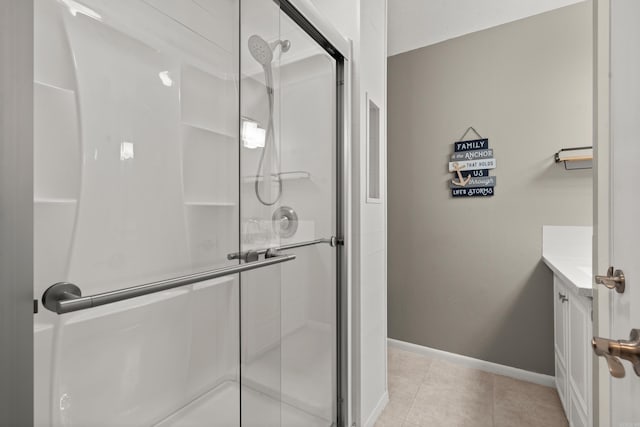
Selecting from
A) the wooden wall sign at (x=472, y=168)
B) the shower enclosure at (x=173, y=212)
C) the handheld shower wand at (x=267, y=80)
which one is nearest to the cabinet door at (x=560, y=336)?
the wooden wall sign at (x=472, y=168)

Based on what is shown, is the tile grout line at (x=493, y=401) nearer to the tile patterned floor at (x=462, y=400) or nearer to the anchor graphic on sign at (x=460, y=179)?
the tile patterned floor at (x=462, y=400)

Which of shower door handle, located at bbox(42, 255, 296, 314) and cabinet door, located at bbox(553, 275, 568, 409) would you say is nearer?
shower door handle, located at bbox(42, 255, 296, 314)

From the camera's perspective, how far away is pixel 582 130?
2.00 m

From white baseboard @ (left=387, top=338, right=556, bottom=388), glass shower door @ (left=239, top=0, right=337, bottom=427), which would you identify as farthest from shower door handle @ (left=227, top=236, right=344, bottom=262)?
white baseboard @ (left=387, top=338, right=556, bottom=388)

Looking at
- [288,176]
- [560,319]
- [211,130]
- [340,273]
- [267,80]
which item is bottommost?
[560,319]

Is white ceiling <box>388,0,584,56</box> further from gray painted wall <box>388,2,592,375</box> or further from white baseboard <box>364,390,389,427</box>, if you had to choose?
white baseboard <box>364,390,389,427</box>

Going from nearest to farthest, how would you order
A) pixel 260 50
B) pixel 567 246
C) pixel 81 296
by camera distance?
1. pixel 81 296
2. pixel 260 50
3. pixel 567 246

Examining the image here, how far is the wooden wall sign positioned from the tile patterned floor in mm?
1338

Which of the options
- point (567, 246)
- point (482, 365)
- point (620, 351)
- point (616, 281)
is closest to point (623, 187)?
point (616, 281)

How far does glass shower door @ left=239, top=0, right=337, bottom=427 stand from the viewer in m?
1.04

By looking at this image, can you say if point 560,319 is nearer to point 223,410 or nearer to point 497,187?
point 497,187

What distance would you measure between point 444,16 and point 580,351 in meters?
2.45

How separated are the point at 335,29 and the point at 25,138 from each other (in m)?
1.31

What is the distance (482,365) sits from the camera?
2.33m
